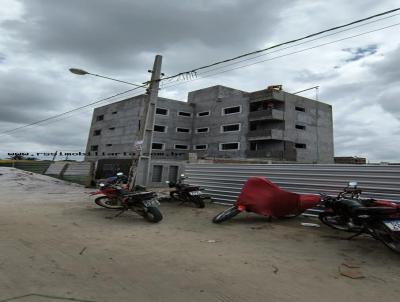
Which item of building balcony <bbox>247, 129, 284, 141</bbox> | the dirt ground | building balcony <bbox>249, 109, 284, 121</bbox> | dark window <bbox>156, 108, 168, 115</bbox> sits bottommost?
the dirt ground

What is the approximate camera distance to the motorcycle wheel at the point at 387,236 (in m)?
5.07

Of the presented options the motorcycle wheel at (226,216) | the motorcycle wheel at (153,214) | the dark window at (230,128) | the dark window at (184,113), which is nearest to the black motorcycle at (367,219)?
the motorcycle wheel at (226,216)

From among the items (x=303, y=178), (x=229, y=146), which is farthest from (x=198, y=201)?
(x=229, y=146)

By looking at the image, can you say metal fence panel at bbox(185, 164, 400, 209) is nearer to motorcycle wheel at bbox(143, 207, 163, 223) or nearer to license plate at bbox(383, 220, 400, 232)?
license plate at bbox(383, 220, 400, 232)

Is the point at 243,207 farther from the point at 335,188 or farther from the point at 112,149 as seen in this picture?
the point at 112,149

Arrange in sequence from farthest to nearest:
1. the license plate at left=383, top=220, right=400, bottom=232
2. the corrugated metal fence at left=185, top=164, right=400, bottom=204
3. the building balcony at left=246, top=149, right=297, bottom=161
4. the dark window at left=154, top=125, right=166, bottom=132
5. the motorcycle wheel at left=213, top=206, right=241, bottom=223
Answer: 1. the dark window at left=154, top=125, right=166, bottom=132
2. the building balcony at left=246, top=149, right=297, bottom=161
3. the motorcycle wheel at left=213, top=206, right=241, bottom=223
4. the corrugated metal fence at left=185, top=164, right=400, bottom=204
5. the license plate at left=383, top=220, right=400, bottom=232

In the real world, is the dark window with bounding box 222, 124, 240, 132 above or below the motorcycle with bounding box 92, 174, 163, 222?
above

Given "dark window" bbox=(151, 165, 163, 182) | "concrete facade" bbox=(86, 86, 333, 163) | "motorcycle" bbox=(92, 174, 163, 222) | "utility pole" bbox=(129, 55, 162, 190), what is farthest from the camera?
"concrete facade" bbox=(86, 86, 333, 163)

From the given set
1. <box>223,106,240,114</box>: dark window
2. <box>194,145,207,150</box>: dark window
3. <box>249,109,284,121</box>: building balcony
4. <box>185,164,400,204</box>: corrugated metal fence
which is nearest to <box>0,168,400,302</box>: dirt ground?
<box>185,164,400,204</box>: corrugated metal fence

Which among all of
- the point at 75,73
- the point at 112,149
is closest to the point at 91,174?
the point at 75,73

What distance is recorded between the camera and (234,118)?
43.9 meters

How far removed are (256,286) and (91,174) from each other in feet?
56.0

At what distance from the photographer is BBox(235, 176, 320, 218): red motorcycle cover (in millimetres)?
8164

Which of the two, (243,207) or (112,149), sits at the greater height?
(112,149)
